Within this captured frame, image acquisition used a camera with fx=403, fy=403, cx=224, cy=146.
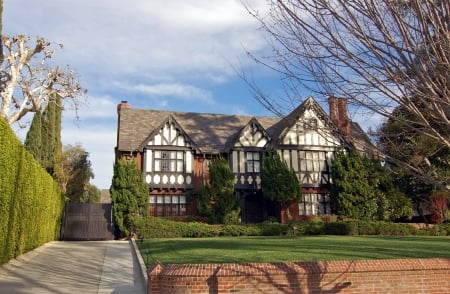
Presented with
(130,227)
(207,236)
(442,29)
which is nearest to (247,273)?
(442,29)

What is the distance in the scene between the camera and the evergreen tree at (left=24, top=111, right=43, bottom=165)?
3559 cm

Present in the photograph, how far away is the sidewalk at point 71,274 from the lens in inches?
357

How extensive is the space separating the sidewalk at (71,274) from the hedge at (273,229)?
7.21m

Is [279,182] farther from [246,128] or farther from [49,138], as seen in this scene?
[49,138]

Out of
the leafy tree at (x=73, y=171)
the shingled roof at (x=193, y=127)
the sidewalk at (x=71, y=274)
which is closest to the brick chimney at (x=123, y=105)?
the shingled roof at (x=193, y=127)

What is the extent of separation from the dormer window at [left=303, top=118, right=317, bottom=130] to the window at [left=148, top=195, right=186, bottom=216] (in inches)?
849

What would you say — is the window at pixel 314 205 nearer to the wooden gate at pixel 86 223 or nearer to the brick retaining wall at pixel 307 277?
the wooden gate at pixel 86 223

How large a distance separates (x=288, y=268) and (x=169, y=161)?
20.8m

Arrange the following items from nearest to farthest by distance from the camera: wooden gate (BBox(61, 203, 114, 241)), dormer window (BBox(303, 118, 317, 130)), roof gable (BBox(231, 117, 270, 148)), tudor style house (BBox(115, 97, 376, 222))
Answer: dormer window (BBox(303, 118, 317, 130))
wooden gate (BBox(61, 203, 114, 241))
tudor style house (BBox(115, 97, 376, 222))
roof gable (BBox(231, 117, 270, 148))

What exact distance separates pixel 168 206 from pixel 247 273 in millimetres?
20382

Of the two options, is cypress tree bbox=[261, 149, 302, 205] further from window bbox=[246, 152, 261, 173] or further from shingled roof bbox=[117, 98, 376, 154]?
shingled roof bbox=[117, 98, 376, 154]

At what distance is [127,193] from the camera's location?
24.8 meters

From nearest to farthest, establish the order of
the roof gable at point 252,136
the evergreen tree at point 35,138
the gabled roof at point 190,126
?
the roof gable at point 252,136 < the gabled roof at point 190,126 < the evergreen tree at point 35,138

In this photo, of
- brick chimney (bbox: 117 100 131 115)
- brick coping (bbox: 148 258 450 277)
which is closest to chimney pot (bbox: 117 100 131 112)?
brick chimney (bbox: 117 100 131 115)
